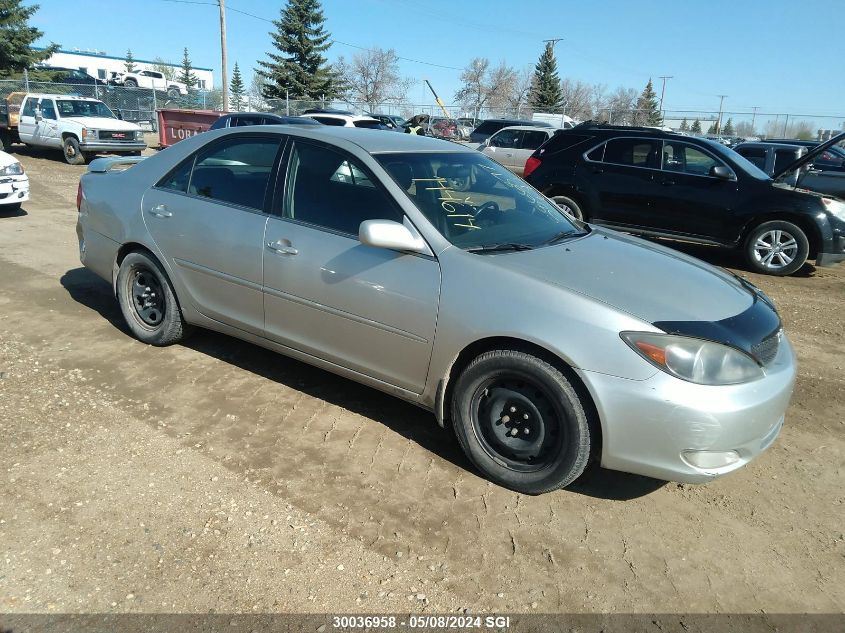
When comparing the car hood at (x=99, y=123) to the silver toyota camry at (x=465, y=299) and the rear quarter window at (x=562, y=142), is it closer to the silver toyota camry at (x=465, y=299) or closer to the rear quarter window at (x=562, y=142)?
the rear quarter window at (x=562, y=142)

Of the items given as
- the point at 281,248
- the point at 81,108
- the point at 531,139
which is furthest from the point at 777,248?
the point at 81,108

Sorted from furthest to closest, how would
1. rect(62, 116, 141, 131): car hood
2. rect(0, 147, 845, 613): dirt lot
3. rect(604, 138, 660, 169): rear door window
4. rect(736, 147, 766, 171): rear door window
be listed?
rect(62, 116, 141, 131): car hood → rect(736, 147, 766, 171): rear door window → rect(604, 138, 660, 169): rear door window → rect(0, 147, 845, 613): dirt lot

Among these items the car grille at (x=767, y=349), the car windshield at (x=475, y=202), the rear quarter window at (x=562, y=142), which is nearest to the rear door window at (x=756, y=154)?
the rear quarter window at (x=562, y=142)

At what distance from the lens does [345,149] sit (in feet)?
12.3

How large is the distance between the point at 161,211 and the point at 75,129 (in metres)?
15.9

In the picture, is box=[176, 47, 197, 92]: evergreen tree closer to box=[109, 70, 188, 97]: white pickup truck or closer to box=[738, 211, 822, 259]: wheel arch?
box=[109, 70, 188, 97]: white pickup truck

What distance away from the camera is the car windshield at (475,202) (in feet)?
11.4

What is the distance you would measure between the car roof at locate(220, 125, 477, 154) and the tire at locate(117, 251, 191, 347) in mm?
1182

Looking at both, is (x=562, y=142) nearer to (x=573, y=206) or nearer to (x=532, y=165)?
(x=532, y=165)

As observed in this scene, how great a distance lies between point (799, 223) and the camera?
8.11 metres

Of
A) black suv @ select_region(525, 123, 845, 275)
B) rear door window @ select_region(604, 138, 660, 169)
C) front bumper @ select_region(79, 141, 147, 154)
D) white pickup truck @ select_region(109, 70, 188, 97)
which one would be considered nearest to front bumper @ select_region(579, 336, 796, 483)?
black suv @ select_region(525, 123, 845, 275)

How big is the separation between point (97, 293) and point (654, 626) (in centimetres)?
561

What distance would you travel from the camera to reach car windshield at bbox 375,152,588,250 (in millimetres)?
3473

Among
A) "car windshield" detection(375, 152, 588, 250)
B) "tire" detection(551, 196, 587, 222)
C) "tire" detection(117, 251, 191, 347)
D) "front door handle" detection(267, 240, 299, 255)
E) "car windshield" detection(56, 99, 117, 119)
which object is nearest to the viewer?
"car windshield" detection(375, 152, 588, 250)
